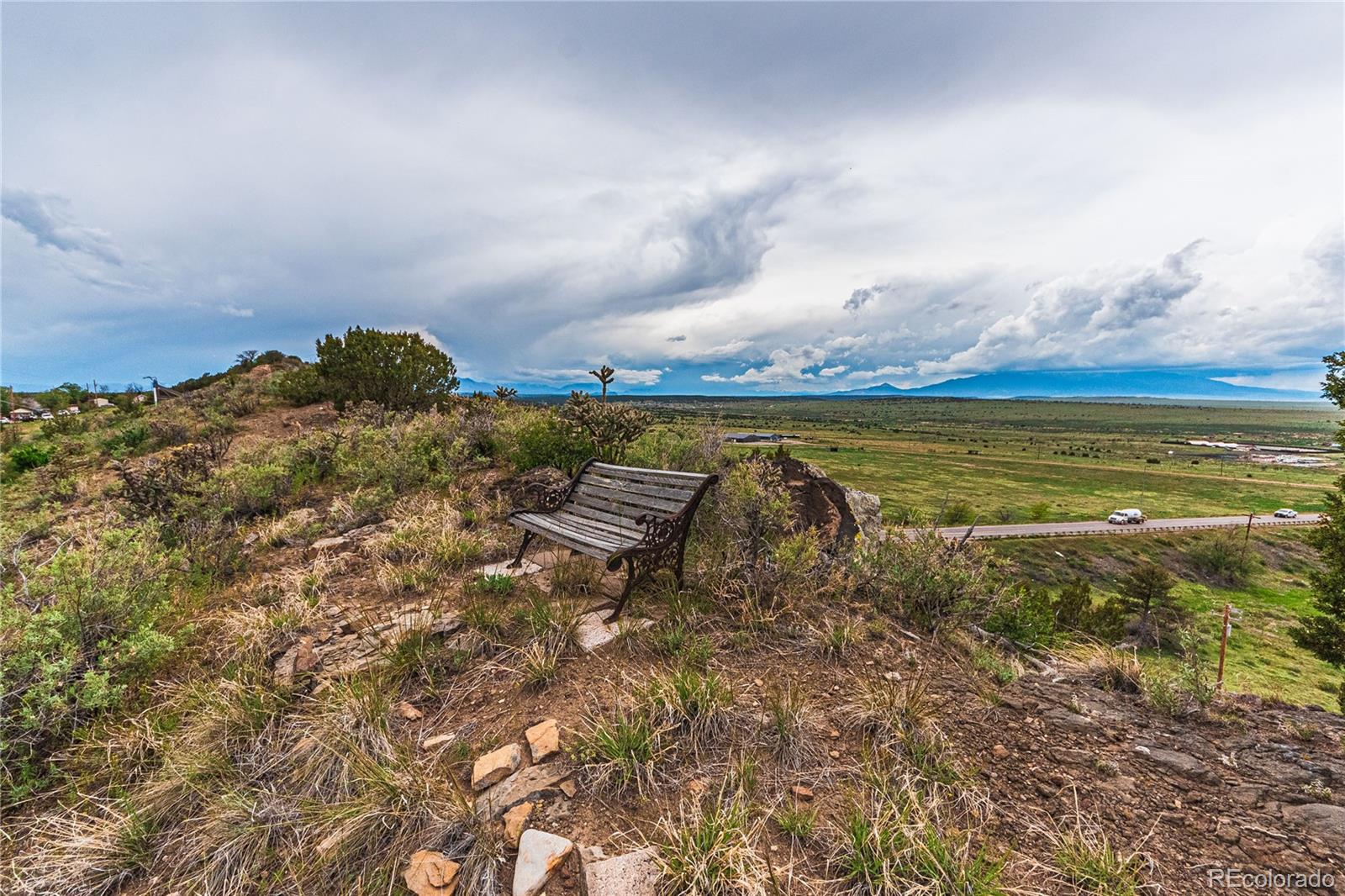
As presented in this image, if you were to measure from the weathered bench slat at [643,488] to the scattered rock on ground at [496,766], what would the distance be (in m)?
2.55

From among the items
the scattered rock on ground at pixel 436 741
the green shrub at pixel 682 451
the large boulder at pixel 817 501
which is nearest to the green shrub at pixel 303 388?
the green shrub at pixel 682 451

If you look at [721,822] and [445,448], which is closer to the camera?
[721,822]

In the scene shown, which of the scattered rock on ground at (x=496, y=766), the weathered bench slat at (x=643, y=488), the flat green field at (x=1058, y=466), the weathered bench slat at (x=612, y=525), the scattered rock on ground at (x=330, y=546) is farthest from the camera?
the flat green field at (x=1058, y=466)

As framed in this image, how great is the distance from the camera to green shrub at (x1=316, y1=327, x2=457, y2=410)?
1512 cm

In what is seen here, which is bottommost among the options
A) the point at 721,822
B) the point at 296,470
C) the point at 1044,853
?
the point at 1044,853

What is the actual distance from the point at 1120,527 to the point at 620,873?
85827mm

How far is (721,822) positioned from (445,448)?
849 cm

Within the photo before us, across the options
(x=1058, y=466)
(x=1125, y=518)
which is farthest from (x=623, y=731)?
(x=1058, y=466)

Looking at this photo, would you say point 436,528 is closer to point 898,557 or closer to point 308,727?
point 308,727

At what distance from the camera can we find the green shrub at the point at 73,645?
303 centimetres

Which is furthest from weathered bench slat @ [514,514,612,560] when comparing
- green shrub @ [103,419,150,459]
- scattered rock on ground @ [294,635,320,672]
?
green shrub @ [103,419,150,459]

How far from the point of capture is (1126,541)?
57500 mm

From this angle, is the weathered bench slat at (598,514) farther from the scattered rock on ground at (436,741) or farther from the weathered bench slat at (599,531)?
the scattered rock on ground at (436,741)

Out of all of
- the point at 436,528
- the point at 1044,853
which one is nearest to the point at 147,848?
the point at 436,528
